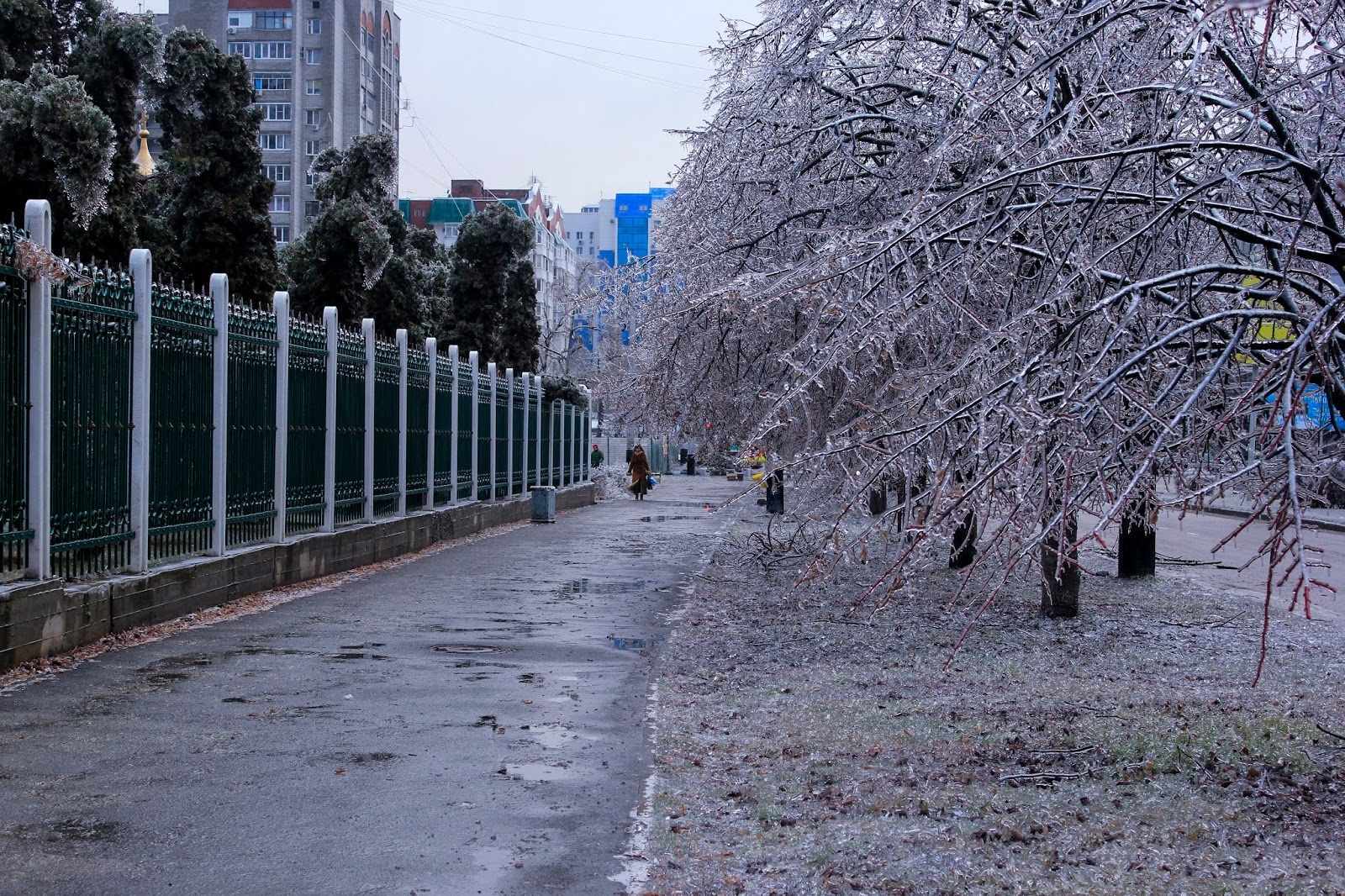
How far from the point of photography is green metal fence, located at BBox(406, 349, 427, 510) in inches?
819

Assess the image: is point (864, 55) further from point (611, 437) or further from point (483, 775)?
point (611, 437)

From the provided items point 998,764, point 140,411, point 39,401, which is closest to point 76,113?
point 140,411

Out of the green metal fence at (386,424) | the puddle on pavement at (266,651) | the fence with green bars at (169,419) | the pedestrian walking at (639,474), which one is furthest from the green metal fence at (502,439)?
the puddle on pavement at (266,651)

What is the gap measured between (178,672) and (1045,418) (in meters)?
5.99

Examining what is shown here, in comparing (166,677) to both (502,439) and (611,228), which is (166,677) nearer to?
(502,439)

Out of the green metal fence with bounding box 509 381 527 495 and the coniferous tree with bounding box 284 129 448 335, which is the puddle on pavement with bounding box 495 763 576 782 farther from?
the green metal fence with bounding box 509 381 527 495

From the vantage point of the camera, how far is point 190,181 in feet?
85.1

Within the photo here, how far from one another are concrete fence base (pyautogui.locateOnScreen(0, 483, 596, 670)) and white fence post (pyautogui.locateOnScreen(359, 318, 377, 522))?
31 cm

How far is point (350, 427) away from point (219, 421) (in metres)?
4.76

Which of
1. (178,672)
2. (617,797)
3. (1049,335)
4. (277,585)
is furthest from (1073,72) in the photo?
(277,585)

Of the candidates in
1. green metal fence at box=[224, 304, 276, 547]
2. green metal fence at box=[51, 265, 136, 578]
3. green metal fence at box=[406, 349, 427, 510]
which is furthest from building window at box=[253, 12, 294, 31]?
green metal fence at box=[51, 265, 136, 578]

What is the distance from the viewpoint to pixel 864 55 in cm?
1325

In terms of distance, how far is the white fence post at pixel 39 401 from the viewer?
30.6 feet

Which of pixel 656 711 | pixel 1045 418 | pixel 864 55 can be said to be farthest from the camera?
pixel 864 55
